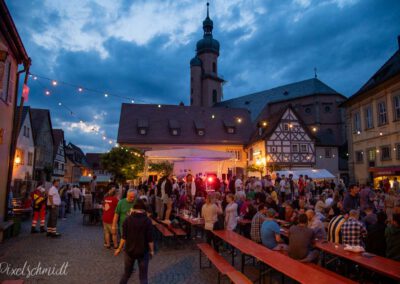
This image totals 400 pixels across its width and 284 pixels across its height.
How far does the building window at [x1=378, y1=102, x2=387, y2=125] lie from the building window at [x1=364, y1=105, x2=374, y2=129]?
111 cm

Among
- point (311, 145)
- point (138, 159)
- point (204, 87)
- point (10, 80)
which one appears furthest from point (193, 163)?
point (204, 87)

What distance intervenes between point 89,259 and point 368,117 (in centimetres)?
2485

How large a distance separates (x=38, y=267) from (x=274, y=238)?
537cm

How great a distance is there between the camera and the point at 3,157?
1206cm

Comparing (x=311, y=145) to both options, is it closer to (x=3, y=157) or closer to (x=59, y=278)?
(x=3, y=157)

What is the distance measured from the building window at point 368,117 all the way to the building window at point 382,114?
111 centimetres

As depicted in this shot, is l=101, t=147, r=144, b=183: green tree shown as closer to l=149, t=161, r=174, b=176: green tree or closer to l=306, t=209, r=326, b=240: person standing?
l=149, t=161, r=174, b=176: green tree

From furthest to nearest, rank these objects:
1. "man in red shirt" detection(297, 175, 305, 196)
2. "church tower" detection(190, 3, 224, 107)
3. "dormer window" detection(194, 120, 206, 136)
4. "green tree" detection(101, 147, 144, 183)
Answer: "church tower" detection(190, 3, 224, 107)
"dormer window" detection(194, 120, 206, 136)
"green tree" detection(101, 147, 144, 183)
"man in red shirt" detection(297, 175, 305, 196)

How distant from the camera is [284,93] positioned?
51.9 metres

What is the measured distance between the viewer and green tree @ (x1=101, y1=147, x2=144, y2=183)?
28.5 metres

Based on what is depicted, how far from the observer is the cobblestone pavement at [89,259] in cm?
683

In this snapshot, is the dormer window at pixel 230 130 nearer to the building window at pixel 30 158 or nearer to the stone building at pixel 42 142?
the stone building at pixel 42 142

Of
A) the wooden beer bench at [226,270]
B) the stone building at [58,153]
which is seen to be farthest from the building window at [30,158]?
the wooden beer bench at [226,270]

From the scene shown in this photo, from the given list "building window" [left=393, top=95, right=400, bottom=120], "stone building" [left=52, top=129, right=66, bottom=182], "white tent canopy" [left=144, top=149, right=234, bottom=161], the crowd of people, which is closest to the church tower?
"stone building" [left=52, top=129, right=66, bottom=182]
